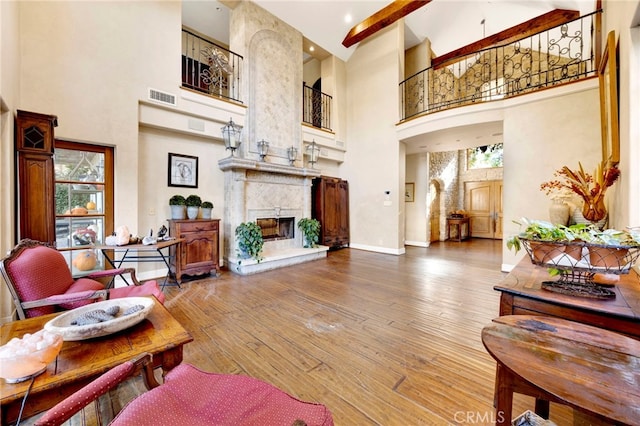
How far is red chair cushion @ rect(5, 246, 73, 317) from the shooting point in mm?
1640

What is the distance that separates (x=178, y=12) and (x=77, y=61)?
72.0 inches

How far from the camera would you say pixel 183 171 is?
4574 mm

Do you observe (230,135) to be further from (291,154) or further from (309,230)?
(309,230)

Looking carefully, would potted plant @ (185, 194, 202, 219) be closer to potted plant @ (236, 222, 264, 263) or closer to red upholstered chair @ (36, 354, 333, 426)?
potted plant @ (236, 222, 264, 263)

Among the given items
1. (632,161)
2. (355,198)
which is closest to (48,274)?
(632,161)

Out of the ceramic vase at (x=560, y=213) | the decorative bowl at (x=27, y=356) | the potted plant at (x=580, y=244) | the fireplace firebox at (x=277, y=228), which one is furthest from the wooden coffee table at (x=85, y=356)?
the ceramic vase at (x=560, y=213)

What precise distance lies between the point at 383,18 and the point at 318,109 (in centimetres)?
263

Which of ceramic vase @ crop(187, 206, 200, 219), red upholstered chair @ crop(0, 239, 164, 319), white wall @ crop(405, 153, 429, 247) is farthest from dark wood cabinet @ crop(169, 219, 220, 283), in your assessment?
white wall @ crop(405, 153, 429, 247)

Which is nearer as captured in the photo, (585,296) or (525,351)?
(525,351)

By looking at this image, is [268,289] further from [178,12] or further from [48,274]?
[178,12]

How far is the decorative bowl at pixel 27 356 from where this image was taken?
853 mm

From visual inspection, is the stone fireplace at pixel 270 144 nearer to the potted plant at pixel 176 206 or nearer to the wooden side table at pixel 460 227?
the potted plant at pixel 176 206

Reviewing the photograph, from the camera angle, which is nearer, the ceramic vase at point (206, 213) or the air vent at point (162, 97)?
the air vent at point (162, 97)

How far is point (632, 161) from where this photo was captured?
1.86m
